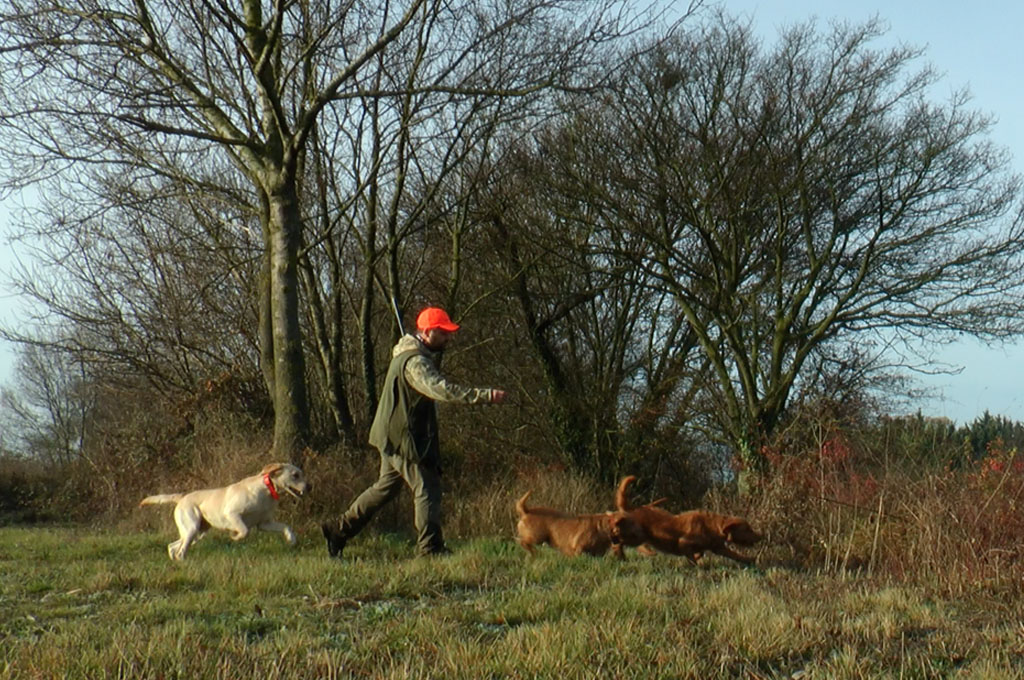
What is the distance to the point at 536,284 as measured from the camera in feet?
63.7

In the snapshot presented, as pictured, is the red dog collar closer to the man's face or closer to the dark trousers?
the dark trousers

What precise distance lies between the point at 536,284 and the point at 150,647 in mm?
14921

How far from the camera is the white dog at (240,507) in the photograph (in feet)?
29.8

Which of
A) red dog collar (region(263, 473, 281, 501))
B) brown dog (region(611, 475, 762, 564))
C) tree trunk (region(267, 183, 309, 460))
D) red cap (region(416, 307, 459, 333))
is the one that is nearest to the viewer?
brown dog (region(611, 475, 762, 564))

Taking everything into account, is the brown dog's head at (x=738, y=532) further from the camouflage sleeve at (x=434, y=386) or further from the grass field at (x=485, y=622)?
the camouflage sleeve at (x=434, y=386)

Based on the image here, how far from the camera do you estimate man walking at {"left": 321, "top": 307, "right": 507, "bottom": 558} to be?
335 inches

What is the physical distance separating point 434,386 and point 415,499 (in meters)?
0.92

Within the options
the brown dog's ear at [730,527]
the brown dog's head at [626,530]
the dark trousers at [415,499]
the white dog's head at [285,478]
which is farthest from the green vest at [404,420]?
the brown dog's ear at [730,527]

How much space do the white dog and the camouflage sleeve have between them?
1.63m

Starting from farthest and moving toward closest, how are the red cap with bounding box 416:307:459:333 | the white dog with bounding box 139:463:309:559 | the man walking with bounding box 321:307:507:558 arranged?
the white dog with bounding box 139:463:309:559, the red cap with bounding box 416:307:459:333, the man walking with bounding box 321:307:507:558

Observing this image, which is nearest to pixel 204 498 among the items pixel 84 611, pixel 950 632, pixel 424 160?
pixel 84 611

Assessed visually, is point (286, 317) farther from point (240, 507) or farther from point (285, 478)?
point (240, 507)

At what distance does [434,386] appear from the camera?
8305mm

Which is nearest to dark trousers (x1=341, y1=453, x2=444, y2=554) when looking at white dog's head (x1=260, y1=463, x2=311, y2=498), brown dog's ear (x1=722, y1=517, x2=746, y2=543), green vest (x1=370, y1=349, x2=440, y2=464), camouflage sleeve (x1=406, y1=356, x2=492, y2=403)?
green vest (x1=370, y1=349, x2=440, y2=464)
